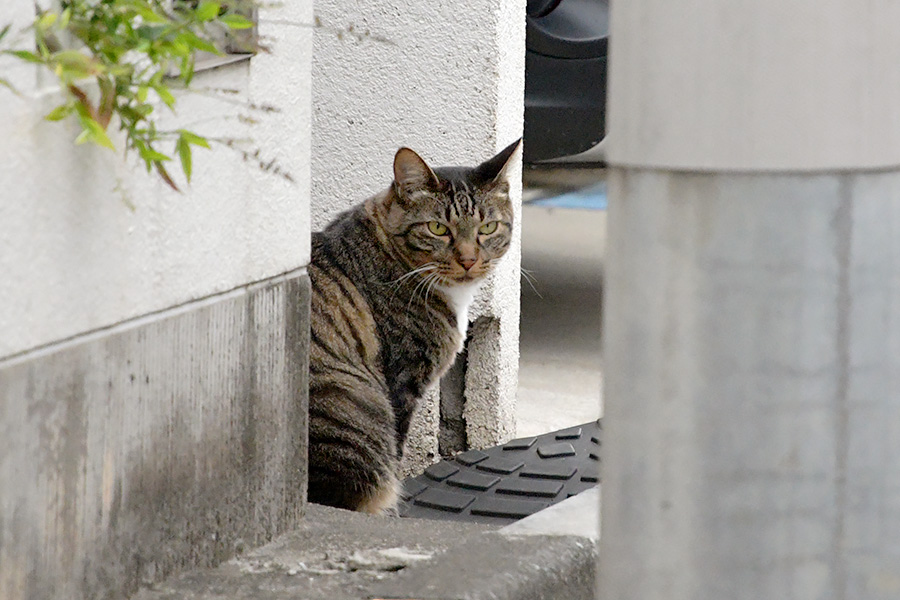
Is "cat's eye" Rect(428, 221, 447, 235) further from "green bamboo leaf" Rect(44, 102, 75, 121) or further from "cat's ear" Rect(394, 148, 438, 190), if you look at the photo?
"green bamboo leaf" Rect(44, 102, 75, 121)

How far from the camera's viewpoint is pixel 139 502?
2209 millimetres

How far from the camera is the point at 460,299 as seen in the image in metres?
3.89

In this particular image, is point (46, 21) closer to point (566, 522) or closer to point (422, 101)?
point (566, 522)

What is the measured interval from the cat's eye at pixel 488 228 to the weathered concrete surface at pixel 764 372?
9.25 ft

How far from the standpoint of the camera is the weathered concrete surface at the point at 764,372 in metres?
1.02

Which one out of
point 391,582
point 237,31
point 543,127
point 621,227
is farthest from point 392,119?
point 621,227

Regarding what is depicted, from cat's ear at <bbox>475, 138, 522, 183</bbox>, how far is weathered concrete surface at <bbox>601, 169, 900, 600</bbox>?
269 centimetres

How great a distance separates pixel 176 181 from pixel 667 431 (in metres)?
1.36

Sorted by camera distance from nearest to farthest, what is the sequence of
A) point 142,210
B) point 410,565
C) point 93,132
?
1. point 93,132
2. point 142,210
3. point 410,565

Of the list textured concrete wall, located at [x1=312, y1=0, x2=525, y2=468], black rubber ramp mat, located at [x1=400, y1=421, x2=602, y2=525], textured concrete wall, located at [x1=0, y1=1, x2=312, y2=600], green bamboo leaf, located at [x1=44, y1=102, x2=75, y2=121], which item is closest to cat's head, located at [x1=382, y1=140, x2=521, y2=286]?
textured concrete wall, located at [x1=312, y1=0, x2=525, y2=468]

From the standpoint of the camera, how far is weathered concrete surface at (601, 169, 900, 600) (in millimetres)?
1019

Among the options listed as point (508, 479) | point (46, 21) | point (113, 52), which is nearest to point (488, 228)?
point (508, 479)

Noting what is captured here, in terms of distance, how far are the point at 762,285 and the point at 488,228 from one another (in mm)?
2941

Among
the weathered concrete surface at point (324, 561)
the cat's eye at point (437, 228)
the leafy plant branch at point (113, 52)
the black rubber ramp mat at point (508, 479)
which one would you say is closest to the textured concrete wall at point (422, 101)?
the black rubber ramp mat at point (508, 479)
